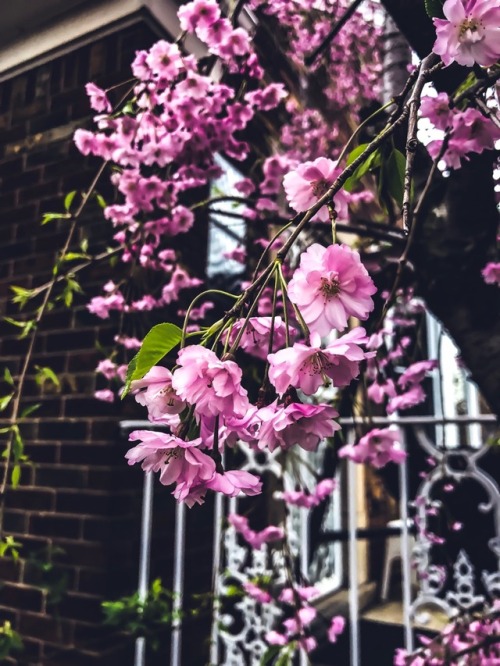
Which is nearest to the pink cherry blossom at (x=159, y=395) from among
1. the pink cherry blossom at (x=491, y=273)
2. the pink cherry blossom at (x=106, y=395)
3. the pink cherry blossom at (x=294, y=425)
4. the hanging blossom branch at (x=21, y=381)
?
the pink cherry blossom at (x=294, y=425)

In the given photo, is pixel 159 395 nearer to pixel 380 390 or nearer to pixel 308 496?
pixel 380 390

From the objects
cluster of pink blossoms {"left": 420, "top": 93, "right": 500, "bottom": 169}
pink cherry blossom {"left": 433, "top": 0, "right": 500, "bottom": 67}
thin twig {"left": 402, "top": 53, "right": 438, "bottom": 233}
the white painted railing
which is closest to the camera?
thin twig {"left": 402, "top": 53, "right": 438, "bottom": 233}

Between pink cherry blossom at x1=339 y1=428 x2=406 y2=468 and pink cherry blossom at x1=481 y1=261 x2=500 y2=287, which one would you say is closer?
pink cherry blossom at x1=339 y1=428 x2=406 y2=468

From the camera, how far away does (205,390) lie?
0.71m

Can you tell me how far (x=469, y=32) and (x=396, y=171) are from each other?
0.75 ft

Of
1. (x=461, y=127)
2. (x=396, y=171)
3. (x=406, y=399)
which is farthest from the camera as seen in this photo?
(x=406, y=399)

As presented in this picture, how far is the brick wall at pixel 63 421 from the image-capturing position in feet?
7.70

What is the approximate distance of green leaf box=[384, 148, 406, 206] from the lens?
0.96 metres

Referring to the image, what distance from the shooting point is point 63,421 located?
8.43 ft

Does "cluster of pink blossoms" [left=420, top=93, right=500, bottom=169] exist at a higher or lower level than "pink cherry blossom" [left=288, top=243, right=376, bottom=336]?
higher

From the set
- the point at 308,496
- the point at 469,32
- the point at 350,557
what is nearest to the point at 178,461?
the point at 469,32

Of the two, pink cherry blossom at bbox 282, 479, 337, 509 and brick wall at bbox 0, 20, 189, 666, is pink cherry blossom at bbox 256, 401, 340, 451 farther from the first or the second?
brick wall at bbox 0, 20, 189, 666

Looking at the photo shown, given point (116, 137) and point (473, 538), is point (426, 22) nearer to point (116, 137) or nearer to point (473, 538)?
point (116, 137)

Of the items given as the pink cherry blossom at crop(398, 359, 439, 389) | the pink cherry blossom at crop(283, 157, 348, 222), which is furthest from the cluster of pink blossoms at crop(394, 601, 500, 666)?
the pink cherry blossom at crop(283, 157, 348, 222)
